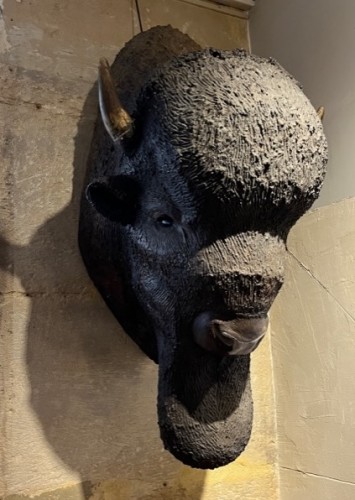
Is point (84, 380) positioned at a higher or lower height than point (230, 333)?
lower

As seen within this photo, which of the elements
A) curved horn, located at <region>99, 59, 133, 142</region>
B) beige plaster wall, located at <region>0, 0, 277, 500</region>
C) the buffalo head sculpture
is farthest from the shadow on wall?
curved horn, located at <region>99, 59, 133, 142</region>

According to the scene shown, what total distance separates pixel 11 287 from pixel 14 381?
165mm

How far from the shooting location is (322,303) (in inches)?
48.9

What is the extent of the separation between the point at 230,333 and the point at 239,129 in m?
0.27

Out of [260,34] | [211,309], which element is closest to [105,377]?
[211,309]

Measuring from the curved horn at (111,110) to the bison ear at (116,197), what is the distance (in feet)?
0.25

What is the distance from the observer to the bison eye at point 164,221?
87cm

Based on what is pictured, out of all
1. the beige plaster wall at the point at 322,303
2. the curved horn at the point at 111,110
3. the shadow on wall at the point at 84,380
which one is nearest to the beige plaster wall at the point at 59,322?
the shadow on wall at the point at 84,380

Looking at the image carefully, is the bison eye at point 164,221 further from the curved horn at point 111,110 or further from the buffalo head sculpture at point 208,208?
the curved horn at point 111,110

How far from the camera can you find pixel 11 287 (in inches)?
42.8

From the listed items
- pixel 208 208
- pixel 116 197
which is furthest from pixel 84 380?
pixel 208 208

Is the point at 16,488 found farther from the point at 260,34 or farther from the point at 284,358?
the point at 260,34

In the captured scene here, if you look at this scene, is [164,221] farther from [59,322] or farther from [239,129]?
[59,322]

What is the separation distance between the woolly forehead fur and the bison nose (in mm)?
165
